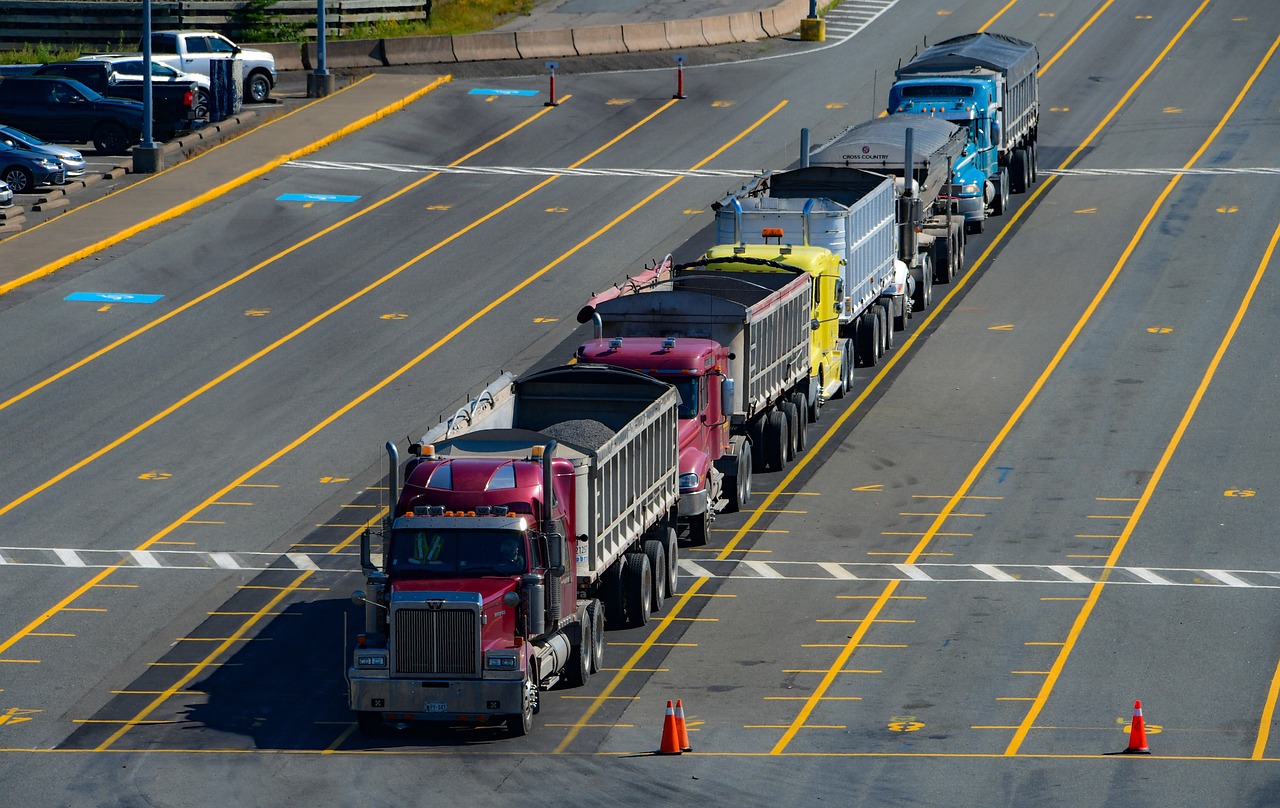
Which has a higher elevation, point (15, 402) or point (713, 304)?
point (713, 304)

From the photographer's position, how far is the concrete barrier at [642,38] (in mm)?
68750

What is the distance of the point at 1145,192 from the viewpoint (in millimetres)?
54469

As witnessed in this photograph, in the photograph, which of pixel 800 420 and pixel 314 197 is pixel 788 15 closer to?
pixel 314 197

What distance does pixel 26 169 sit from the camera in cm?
5425

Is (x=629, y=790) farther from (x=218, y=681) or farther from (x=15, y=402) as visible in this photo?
(x=15, y=402)

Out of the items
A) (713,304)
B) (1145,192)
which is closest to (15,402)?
(713,304)

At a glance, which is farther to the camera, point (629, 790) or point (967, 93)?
point (967, 93)

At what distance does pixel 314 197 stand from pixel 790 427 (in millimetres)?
21154

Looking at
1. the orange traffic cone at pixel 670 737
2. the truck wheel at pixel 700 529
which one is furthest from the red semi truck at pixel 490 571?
the truck wheel at pixel 700 529

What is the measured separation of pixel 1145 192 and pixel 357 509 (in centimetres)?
2733

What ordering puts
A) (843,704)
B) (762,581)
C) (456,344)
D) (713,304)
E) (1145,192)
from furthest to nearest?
(1145,192) → (456,344) → (713,304) → (762,581) → (843,704)

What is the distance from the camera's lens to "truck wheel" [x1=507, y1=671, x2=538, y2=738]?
24359 millimetres

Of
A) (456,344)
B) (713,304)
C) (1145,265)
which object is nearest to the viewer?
(713,304)

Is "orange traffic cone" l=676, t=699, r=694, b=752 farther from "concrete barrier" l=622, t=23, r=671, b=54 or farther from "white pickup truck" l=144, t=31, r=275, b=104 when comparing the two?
"concrete barrier" l=622, t=23, r=671, b=54
